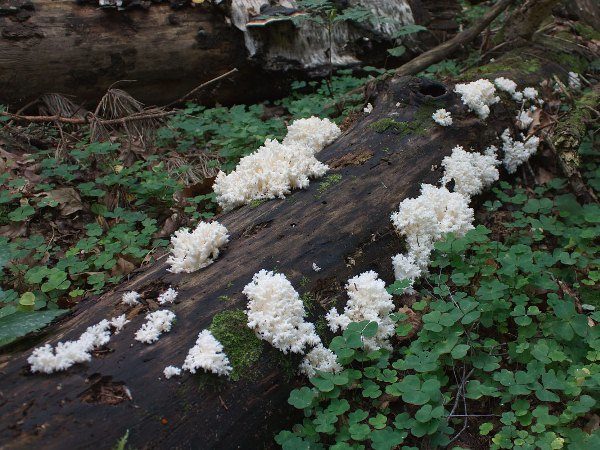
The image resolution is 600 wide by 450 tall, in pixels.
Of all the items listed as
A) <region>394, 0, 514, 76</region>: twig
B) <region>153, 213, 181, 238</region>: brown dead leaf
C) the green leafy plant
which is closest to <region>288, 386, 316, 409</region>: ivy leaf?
the green leafy plant

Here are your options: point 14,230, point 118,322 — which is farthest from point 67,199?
point 118,322

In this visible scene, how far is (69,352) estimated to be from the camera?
246cm

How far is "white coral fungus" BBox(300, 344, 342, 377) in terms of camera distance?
9.49 feet

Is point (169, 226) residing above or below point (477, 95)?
below

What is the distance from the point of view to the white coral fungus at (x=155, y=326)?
2.63 metres

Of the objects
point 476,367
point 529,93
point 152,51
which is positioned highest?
point 152,51

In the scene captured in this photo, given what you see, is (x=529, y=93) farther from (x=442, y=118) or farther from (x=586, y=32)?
(x=586, y=32)

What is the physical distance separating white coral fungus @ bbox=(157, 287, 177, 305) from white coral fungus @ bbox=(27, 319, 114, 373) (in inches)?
14.0

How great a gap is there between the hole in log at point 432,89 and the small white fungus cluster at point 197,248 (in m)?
2.58

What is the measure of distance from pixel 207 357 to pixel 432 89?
11.3 feet

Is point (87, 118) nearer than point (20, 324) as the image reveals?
No

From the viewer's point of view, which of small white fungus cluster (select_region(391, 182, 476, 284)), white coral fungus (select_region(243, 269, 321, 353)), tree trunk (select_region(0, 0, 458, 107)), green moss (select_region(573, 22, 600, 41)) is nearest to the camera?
white coral fungus (select_region(243, 269, 321, 353))

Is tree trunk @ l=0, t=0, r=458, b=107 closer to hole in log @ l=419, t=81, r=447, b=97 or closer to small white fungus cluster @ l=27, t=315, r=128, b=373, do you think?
hole in log @ l=419, t=81, r=447, b=97

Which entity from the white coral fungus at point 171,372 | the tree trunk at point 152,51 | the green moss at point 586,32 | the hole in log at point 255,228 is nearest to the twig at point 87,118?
the tree trunk at point 152,51
